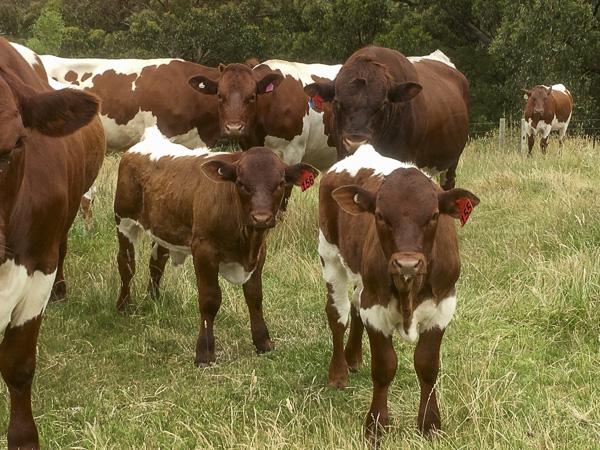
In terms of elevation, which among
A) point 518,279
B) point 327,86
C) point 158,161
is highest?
point 327,86

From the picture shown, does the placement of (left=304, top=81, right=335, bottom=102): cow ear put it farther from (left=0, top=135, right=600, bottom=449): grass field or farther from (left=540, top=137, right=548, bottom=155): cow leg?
(left=540, top=137, right=548, bottom=155): cow leg

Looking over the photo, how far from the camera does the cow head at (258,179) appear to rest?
4496mm

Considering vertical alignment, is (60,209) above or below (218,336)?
above

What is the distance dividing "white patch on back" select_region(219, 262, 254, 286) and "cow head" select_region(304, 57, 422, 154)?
4.32 ft

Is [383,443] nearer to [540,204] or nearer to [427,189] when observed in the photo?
[427,189]

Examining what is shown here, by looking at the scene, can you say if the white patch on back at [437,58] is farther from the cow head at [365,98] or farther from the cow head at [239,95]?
the cow head at [365,98]

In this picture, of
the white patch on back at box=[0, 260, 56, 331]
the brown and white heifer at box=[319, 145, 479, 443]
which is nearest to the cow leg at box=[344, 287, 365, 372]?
the brown and white heifer at box=[319, 145, 479, 443]

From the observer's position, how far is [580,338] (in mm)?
4781

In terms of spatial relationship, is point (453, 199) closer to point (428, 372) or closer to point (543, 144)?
point (428, 372)

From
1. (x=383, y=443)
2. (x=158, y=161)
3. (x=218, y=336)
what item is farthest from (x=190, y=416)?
(x=158, y=161)

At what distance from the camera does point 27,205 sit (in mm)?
3334

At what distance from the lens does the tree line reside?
59.1 ft

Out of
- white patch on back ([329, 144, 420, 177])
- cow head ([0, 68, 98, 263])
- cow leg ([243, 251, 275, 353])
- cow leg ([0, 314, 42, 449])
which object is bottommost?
cow leg ([243, 251, 275, 353])

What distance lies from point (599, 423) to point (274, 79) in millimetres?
5462
